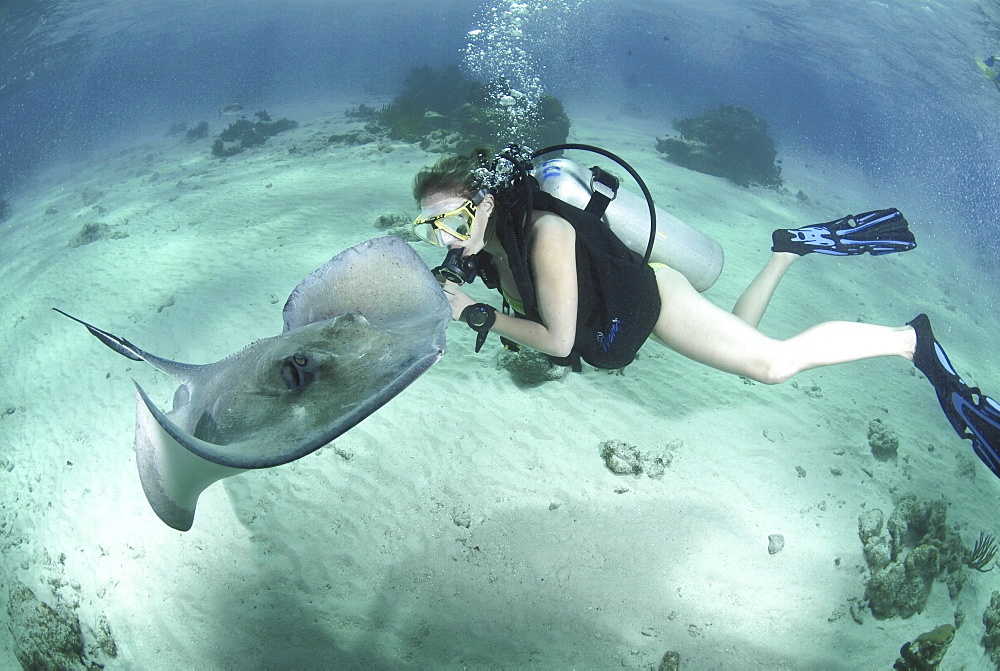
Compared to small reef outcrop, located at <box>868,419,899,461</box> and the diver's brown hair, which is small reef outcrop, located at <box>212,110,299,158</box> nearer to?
the diver's brown hair

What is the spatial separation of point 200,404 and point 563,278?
2164 mm

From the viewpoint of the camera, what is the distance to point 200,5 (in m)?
44.3

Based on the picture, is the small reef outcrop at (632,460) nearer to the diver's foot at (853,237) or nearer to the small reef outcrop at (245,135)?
the diver's foot at (853,237)

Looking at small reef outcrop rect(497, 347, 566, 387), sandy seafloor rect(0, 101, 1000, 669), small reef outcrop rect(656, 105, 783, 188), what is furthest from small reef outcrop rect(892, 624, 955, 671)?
small reef outcrop rect(656, 105, 783, 188)

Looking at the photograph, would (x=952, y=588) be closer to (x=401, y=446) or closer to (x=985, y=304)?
(x=401, y=446)

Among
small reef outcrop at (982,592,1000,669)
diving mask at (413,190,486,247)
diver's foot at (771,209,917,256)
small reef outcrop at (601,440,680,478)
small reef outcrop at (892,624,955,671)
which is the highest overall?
diving mask at (413,190,486,247)

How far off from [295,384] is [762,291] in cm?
431

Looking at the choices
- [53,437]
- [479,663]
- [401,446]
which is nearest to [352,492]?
[401,446]

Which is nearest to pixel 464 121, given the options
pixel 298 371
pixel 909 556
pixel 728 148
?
pixel 728 148

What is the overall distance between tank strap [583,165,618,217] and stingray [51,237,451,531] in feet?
5.51

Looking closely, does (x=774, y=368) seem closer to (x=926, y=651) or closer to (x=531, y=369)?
(x=531, y=369)

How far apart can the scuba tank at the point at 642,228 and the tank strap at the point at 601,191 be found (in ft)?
0.92

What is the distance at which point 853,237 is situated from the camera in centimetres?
452

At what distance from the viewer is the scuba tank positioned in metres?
3.92
